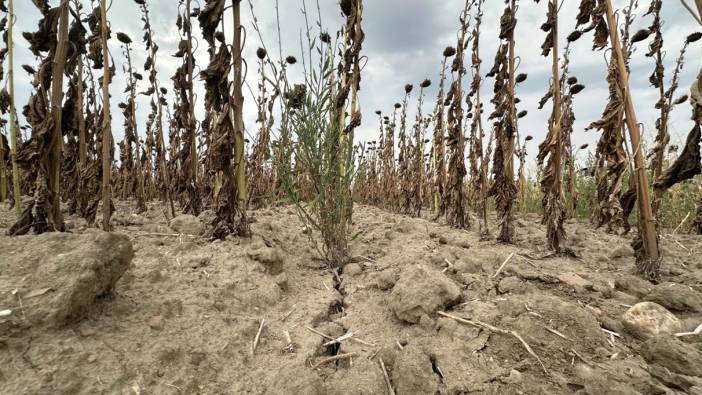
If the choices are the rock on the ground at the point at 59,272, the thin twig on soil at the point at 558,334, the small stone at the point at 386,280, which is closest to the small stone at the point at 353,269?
the small stone at the point at 386,280

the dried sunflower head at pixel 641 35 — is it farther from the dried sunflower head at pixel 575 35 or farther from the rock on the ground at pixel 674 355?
the rock on the ground at pixel 674 355

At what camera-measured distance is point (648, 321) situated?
148 cm

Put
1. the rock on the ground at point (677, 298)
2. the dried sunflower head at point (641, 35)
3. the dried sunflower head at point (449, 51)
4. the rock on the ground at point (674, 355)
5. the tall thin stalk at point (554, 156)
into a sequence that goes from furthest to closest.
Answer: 1. the dried sunflower head at point (449, 51)
2. the dried sunflower head at point (641, 35)
3. the tall thin stalk at point (554, 156)
4. the rock on the ground at point (677, 298)
5. the rock on the ground at point (674, 355)

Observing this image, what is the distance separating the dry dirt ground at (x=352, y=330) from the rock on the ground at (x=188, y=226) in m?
0.14

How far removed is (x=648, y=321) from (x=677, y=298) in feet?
1.13

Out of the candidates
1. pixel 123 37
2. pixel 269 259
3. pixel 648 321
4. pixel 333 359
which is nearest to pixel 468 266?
pixel 648 321

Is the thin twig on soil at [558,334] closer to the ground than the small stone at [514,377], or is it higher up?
higher up

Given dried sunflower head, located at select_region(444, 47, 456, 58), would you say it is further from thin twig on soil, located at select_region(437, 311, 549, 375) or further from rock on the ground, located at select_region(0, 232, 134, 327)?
rock on the ground, located at select_region(0, 232, 134, 327)

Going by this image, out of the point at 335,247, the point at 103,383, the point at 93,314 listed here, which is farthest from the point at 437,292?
the point at 93,314

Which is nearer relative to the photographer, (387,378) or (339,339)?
(387,378)

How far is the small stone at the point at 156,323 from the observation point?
1496mm

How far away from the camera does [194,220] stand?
2.74 meters

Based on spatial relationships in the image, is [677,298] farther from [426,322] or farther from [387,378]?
[387,378]

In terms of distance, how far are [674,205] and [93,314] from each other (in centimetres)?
724
